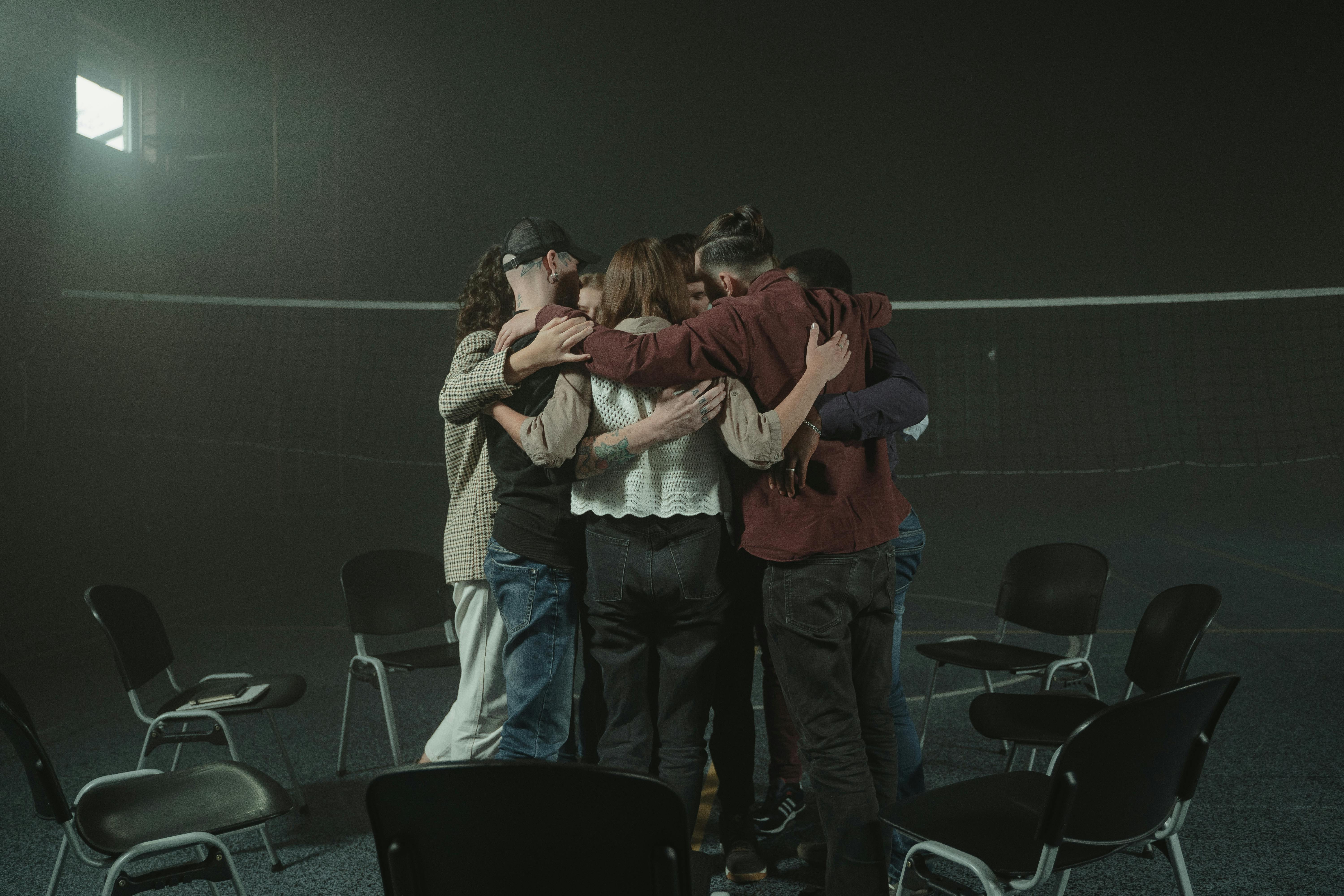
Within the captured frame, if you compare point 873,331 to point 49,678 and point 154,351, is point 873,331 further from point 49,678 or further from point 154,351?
point 154,351

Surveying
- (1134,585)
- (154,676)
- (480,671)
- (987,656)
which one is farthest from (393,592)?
(1134,585)

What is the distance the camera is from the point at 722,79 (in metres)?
9.98

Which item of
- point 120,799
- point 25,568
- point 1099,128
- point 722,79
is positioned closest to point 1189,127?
point 1099,128

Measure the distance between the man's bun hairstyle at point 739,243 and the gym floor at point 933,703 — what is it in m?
1.69

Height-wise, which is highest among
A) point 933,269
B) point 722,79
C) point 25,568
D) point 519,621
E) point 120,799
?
point 722,79

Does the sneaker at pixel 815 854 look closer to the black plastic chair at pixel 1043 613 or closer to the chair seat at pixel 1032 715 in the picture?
the chair seat at pixel 1032 715

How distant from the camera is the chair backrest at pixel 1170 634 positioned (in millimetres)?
2137

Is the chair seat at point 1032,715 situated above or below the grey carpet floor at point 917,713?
above

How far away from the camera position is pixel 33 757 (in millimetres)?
1663

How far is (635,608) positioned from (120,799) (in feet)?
4.42

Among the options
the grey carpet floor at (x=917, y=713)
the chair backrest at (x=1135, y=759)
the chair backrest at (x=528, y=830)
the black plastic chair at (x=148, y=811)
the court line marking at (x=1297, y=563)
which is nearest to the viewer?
the chair backrest at (x=528, y=830)

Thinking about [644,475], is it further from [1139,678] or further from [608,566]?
[1139,678]

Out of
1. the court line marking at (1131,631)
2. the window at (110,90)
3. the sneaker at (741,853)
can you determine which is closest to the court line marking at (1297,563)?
the court line marking at (1131,631)

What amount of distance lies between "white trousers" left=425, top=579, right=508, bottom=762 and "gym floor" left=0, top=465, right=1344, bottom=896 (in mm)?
490
